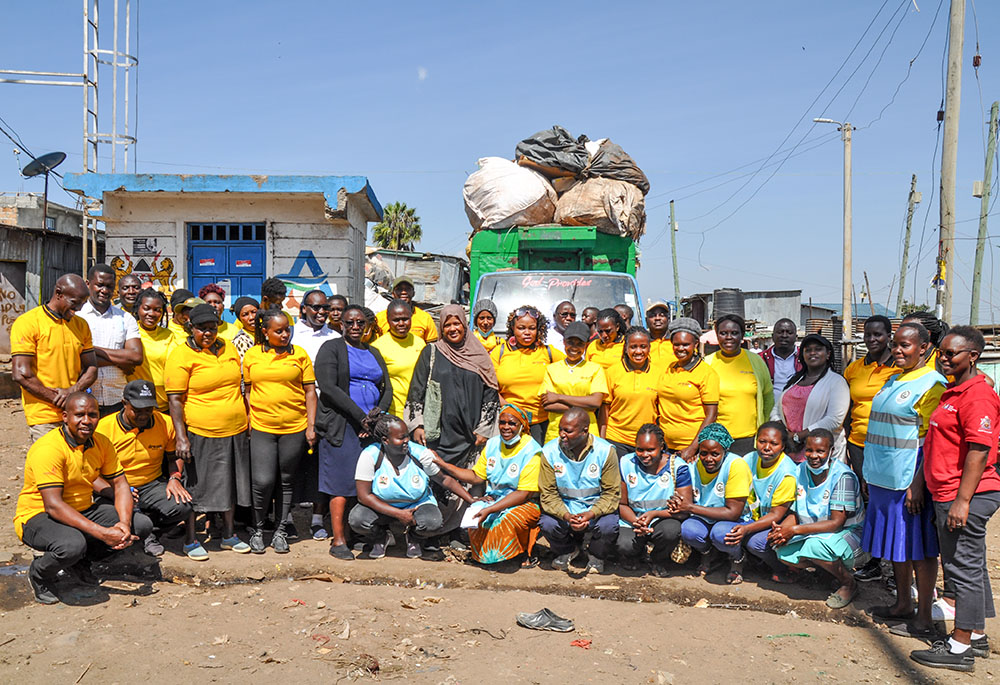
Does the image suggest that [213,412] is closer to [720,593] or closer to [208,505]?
[208,505]

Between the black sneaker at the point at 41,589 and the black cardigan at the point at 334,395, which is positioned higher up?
the black cardigan at the point at 334,395

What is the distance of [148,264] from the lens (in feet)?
31.0

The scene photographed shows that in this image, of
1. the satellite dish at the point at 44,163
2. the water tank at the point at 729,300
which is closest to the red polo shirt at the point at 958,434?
the satellite dish at the point at 44,163

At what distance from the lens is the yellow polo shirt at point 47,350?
15.2 feet

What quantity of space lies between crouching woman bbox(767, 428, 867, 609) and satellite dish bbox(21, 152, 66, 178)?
14.3m

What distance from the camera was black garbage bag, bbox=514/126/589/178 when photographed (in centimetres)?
973

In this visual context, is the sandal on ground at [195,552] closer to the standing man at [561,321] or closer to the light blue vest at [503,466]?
the light blue vest at [503,466]

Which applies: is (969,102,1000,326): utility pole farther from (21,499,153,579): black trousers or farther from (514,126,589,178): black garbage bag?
(21,499,153,579): black trousers

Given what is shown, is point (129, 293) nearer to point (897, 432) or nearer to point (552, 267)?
point (552, 267)

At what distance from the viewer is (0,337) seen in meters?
16.4

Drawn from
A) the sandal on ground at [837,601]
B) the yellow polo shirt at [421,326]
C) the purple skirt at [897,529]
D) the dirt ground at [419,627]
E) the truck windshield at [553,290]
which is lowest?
the dirt ground at [419,627]

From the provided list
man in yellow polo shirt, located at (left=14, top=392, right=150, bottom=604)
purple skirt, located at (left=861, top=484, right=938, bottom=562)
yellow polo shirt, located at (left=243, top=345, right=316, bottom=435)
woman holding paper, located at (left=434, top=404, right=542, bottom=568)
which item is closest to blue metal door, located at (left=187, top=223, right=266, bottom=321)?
yellow polo shirt, located at (left=243, top=345, right=316, bottom=435)

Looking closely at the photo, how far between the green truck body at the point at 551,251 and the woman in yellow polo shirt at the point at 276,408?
3.68 m

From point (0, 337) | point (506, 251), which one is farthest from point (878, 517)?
point (0, 337)
